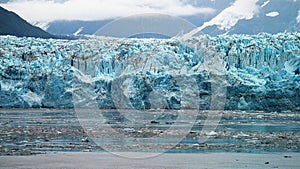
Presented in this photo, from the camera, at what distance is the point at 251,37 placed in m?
31.0

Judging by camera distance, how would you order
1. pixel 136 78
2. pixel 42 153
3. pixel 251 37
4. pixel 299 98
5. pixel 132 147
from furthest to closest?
pixel 251 37, pixel 136 78, pixel 299 98, pixel 132 147, pixel 42 153

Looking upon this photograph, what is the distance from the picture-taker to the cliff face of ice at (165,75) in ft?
89.1

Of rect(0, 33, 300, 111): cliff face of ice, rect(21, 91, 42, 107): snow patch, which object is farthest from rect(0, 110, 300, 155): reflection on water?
rect(21, 91, 42, 107): snow patch

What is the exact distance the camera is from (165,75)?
92.2ft

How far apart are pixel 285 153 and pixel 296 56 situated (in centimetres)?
1849

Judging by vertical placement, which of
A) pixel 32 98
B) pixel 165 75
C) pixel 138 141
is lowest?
pixel 138 141

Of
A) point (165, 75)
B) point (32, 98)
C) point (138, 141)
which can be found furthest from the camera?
point (32, 98)

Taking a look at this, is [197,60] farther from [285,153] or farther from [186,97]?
[285,153]

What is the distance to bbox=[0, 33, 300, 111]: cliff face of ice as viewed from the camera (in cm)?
2717

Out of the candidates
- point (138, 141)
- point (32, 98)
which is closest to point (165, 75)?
point (32, 98)

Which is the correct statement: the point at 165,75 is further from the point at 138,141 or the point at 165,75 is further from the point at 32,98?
the point at 138,141

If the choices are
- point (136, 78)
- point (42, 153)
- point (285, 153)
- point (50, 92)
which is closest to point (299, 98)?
point (136, 78)

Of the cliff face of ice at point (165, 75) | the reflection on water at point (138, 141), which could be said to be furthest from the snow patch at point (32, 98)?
the reflection on water at point (138, 141)

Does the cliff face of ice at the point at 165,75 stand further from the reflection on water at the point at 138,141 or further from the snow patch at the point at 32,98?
the reflection on water at the point at 138,141
